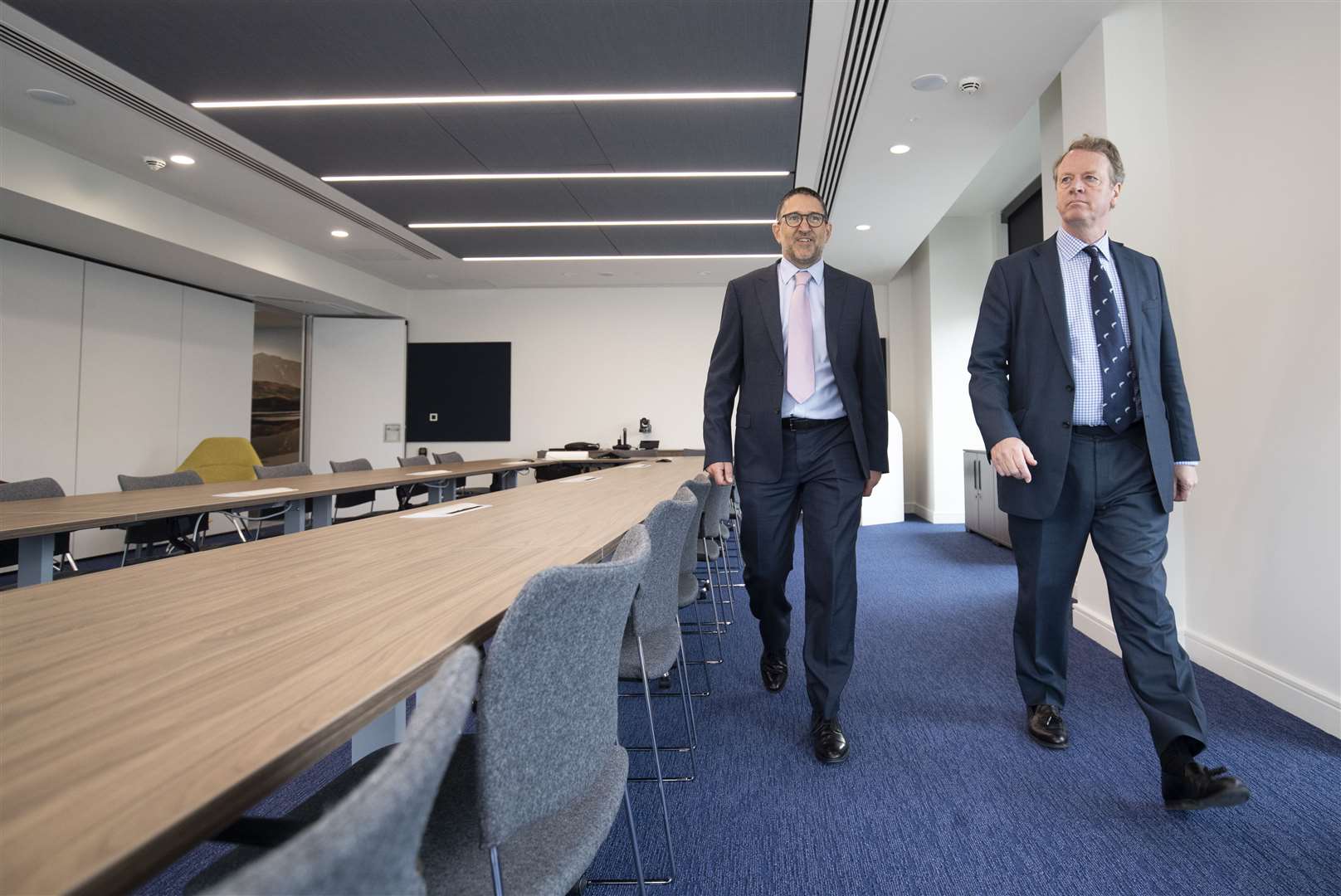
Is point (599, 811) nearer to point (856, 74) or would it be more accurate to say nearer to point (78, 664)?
point (78, 664)

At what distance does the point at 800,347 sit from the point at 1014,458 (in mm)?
767

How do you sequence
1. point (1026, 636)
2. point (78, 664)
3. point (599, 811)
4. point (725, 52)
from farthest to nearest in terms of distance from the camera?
point (725, 52) → point (1026, 636) → point (599, 811) → point (78, 664)

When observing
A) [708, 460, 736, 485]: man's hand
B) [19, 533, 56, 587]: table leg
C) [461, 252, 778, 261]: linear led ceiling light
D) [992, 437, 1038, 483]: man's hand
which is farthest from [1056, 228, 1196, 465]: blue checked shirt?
[461, 252, 778, 261]: linear led ceiling light

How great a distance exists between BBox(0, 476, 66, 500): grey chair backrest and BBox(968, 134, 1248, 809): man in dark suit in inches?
156

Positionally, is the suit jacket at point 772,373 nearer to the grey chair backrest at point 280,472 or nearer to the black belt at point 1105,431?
the black belt at point 1105,431

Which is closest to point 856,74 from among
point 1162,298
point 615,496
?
point 1162,298

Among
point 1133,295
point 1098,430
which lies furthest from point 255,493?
point 1133,295

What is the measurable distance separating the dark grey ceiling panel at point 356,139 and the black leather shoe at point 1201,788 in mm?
Result: 4900

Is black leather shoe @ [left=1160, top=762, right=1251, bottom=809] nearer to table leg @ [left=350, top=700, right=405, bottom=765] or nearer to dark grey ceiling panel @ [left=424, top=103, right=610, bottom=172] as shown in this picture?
table leg @ [left=350, top=700, right=405, bottom=765]

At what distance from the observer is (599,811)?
1.00 m

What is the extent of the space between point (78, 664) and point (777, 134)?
483 centimetres

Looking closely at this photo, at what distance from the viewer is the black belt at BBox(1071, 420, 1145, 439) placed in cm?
186

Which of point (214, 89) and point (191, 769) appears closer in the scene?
point (191, 769)

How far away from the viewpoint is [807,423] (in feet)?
7.34
